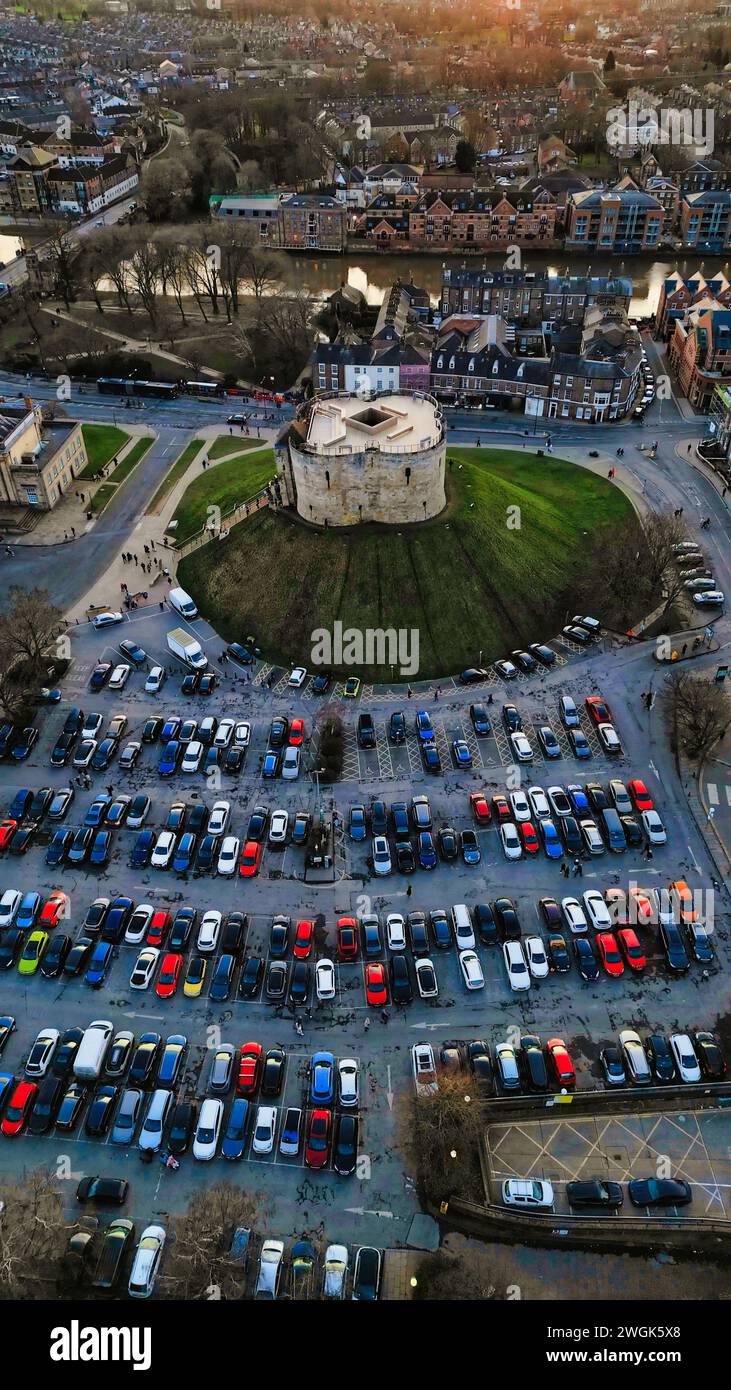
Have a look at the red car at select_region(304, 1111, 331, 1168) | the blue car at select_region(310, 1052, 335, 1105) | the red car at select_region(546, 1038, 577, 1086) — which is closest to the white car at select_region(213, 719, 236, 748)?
the blue car at select_region(310, 1052, 335, 1105)

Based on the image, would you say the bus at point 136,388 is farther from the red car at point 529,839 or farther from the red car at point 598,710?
the red car at point 529,839

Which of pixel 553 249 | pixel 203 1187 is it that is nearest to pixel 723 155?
pixel 553 249

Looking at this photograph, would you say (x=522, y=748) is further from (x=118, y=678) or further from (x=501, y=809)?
(x=118, y=678)

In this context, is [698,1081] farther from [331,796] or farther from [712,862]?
[331,796]

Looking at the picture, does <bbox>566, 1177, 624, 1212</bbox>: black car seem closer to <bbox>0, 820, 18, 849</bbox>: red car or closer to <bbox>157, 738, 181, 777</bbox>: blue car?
Result: <bbox>157, 738, 181, 777</bbox>: blue car

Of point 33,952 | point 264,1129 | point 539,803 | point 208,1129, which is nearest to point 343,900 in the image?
point 264,1129

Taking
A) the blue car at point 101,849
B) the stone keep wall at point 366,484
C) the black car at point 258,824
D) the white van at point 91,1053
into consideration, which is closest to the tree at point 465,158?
the stone keep wall at point 366,484
